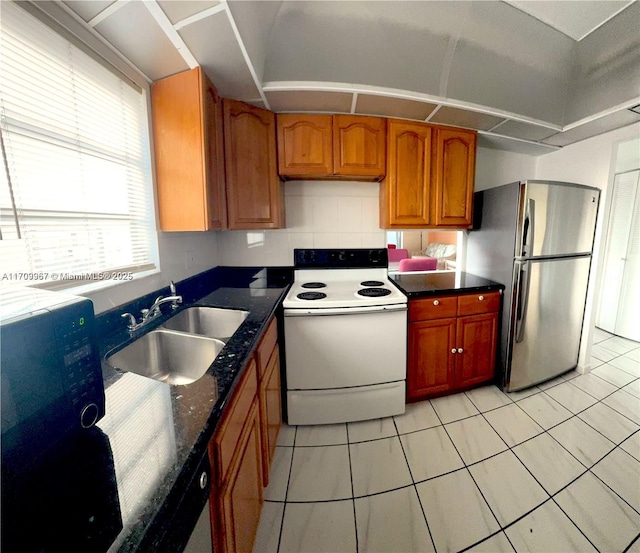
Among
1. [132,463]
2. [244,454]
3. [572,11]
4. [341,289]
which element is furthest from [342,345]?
[572,11]

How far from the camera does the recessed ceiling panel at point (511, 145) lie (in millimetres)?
2163

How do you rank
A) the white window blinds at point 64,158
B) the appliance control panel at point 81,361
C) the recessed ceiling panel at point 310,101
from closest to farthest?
the appliance control panel at point 81,361 → the white window blinds at point 64,158 → the recessed ceiling panel at point 310,101

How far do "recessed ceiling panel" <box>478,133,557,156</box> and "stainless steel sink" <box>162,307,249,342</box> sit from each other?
7.90 feet

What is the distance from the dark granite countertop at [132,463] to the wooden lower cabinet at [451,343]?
1.36 metres

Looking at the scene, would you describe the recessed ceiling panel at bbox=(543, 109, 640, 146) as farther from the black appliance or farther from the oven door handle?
the black appliance

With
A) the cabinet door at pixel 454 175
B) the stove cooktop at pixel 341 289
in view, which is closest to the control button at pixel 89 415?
the stove cooktop at pixel 341 289

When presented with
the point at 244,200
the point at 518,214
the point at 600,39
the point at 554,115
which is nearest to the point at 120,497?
the point at 244,200

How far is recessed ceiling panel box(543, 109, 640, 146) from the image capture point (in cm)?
176

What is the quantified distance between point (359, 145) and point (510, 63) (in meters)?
1.01

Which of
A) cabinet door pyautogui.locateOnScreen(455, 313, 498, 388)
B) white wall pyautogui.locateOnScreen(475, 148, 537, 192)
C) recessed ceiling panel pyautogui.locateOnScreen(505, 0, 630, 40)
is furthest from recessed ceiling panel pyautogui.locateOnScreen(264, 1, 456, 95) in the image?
cabinet door pyautogui.locateOnScreen(455, 313, 498, 388)

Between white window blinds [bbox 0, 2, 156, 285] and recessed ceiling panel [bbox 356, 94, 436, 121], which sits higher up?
recessed ceiling panel [bbox 356, 94, 436, 121]

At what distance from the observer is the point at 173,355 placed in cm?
113

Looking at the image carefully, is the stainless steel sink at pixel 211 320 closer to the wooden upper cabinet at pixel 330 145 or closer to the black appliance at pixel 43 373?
the black appliance at pixel 43 373

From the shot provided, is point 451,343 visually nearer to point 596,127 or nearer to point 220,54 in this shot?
point 596,127
